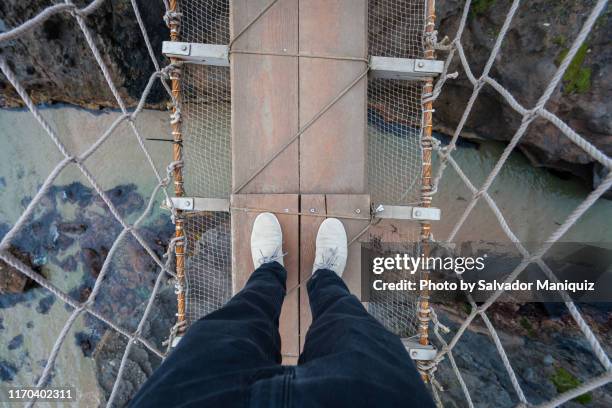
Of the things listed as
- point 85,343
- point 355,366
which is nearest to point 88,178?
point 355,366

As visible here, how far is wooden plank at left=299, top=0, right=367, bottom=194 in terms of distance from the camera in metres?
1.05

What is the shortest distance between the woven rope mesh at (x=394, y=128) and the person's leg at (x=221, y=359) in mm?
791

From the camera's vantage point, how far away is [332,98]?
3.44 ft

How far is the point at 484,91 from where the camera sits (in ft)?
6.76

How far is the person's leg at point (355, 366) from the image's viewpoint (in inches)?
17.5

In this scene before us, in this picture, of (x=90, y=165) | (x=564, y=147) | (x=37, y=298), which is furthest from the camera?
(x=37, y=298)

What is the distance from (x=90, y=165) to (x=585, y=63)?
3.27 meters

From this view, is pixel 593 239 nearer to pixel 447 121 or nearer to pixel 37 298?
pixel 447 121

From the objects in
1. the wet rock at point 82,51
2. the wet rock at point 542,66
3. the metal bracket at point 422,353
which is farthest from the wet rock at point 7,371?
the wet rock at point 542,66

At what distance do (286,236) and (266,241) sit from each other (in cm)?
9

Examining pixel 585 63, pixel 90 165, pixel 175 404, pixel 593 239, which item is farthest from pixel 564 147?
pixel 90 165

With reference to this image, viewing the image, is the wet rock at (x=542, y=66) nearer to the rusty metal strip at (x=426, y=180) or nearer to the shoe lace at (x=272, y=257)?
the rusty metal strip at (x=426, y=180)

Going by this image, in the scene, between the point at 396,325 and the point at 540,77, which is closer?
the point at 396,325

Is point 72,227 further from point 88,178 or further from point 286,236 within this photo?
point 286,236
